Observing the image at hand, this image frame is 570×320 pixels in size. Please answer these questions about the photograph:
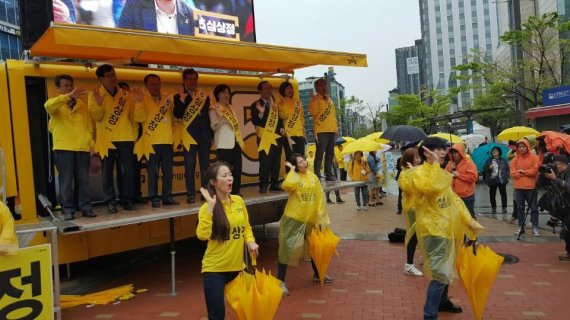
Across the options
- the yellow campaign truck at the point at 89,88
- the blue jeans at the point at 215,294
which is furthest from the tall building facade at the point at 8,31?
the blue jeans at the point at 215,294

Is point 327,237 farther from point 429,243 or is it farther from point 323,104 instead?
point 323,104

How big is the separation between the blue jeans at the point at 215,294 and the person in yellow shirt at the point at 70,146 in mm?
2557

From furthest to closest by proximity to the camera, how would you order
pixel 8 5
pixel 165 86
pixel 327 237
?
pixel 8 5 → pixel 165 86 → pixel 327 237

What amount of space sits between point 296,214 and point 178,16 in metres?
9.65

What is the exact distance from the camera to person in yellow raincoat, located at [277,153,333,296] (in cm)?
581

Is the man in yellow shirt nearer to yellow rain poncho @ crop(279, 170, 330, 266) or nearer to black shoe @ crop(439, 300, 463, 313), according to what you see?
yellow rain poncho @ crop(279, 170, 330, 266)

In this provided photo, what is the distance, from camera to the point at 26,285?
4.24 metres

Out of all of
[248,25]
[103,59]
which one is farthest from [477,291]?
[248,25]

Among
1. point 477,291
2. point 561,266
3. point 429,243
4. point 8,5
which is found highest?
point 8,5

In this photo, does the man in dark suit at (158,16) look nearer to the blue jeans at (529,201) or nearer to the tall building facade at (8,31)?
the blue jeans at (529,201)

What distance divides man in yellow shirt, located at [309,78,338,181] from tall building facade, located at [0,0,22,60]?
26.1 meters

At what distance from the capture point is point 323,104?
8.22 metres

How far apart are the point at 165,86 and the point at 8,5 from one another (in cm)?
2799

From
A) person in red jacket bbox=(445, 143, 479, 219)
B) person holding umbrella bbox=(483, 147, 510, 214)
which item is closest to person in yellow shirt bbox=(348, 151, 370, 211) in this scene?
person holding umbrella bbox=(483, 147, 510, 214)
